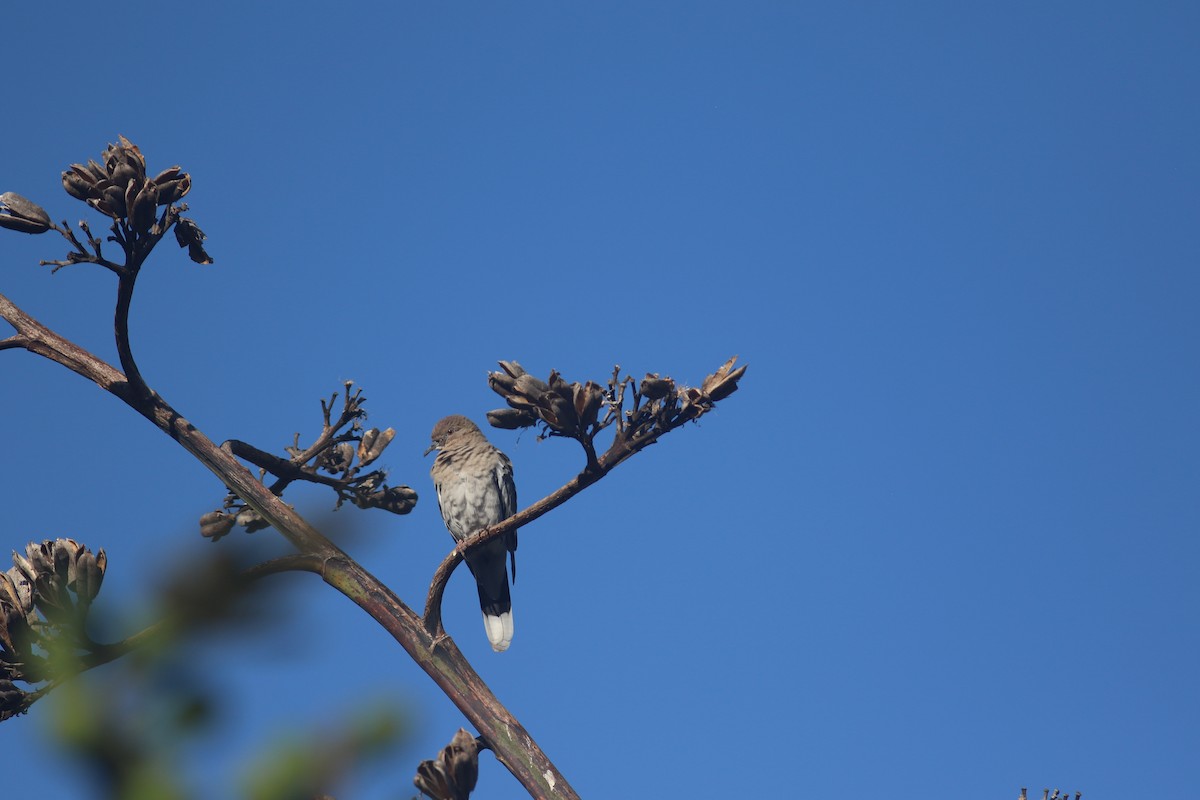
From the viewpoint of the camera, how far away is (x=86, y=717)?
5.75ft

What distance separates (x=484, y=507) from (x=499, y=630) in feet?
3.77

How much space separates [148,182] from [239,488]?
110cm

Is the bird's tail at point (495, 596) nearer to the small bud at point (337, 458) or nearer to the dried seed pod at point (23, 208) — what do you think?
the small bud at point (337, 458)

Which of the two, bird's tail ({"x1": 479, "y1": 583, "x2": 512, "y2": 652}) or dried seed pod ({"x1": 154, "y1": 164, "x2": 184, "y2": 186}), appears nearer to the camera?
dried seed pod ({"x1": 154, "y1": 164, "x2": 184, "y2": 186})

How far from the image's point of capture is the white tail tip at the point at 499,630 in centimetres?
1022

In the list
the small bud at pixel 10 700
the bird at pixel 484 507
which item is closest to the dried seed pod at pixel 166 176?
the small bud at pixel 10 700

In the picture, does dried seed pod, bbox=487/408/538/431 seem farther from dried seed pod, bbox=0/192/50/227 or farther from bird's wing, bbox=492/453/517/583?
bird's wing, bbox=492/453/517/583

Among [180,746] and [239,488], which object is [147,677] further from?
[239,488]

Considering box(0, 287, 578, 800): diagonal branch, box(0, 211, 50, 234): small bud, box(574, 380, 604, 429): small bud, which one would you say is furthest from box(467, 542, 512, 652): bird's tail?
box(574, 380, 604, 429): small bud

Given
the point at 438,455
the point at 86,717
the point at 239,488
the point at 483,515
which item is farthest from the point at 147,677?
the point at 438,455

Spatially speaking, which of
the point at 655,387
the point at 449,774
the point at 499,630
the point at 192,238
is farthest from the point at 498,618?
the point at 449,774

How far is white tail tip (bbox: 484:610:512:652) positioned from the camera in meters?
10.2

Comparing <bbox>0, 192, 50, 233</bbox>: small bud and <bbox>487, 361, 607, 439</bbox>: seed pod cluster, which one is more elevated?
<bbox>0, 192, 50, 233</bbox>: small bud

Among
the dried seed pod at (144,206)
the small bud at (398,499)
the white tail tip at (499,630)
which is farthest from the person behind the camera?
the white tail tip at (499,630)
